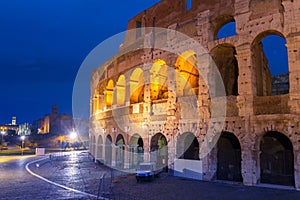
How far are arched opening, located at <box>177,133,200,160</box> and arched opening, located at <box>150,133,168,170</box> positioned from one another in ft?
5.55

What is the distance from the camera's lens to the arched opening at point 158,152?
17.8m

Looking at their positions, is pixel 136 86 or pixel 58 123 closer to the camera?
pixel 136 86

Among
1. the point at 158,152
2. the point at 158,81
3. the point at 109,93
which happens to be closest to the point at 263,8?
the point at 158,81

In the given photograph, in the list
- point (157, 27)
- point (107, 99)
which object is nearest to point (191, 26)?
point (157, 27)

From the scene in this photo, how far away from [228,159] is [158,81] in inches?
285

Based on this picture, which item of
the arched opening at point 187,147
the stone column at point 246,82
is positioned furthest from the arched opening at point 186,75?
the stone column at point 246,82

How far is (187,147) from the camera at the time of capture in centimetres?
1703

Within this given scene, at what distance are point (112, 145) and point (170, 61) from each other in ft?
29.8

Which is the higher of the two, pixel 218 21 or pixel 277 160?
pixel 218 21

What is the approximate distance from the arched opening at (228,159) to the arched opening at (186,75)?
4.00m

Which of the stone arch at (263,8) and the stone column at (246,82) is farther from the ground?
the stone arch at (263,8)

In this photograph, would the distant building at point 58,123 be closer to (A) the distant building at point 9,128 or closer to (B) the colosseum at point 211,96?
(A) the distant building at point 9,128

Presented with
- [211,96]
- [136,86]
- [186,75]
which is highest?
[186,75]

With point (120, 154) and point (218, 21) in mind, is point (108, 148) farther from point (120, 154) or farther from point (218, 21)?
point (218, 21)
